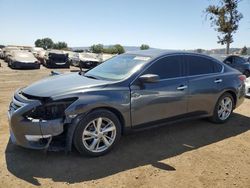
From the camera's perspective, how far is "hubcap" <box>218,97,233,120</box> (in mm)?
6086

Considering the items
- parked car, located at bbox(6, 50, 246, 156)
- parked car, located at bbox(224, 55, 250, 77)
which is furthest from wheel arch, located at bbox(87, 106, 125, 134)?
parked car, located at bbox(224, 55, 250, 77)

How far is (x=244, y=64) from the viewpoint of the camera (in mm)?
15938

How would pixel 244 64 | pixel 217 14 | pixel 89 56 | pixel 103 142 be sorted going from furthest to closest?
pixel 217 14, pixel 89 56, pixel 244 64, pixel 103 142

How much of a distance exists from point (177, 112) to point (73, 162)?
214 centimetres

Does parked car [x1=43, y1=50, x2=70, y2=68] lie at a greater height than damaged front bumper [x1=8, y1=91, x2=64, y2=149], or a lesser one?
greater

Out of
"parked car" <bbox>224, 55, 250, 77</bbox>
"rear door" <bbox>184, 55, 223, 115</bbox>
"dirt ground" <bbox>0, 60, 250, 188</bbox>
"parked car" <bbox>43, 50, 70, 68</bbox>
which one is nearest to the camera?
"dirt ground" <bbox>0, 60, 250, 188</bbox>

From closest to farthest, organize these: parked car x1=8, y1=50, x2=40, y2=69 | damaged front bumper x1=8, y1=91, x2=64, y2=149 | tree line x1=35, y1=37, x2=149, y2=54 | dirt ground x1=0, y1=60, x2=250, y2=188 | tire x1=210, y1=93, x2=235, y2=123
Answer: dirt ground x1=0, y1=60, x2=250, y2=188, damaged front bumper x1=8, y1=91, x2=64, y2=149, tire x1=210, y1=93, x2=235, y2=123, parked car x1=8, y1=50, x2=40, y2=69, tree line x1=35, y1=37, x2=149, y2=54

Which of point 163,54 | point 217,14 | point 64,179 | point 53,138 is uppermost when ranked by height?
point 217,14

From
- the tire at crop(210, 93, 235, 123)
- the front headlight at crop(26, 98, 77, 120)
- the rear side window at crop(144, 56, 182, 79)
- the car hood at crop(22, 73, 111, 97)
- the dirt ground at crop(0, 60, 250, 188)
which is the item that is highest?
the rear side window at crop(144, 56, 182, 79)

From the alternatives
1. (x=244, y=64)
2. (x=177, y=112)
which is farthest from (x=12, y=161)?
(x=244, y=64)

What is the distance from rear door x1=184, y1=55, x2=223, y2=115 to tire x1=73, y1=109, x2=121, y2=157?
68.9 inches

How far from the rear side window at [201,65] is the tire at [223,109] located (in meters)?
0.63

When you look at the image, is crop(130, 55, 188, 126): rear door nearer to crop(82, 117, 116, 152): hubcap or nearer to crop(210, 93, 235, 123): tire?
crop(82, 117, 116, 152): hubcap

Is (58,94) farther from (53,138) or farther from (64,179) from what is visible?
(64,179)
